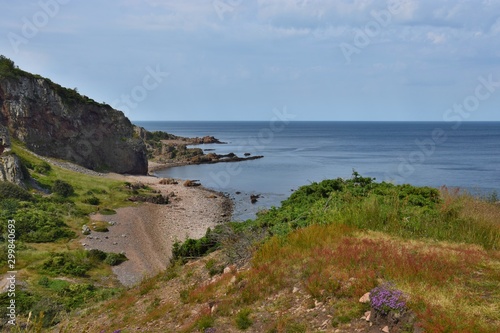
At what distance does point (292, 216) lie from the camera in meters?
15.1

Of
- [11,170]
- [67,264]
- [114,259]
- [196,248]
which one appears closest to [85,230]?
[114,259]

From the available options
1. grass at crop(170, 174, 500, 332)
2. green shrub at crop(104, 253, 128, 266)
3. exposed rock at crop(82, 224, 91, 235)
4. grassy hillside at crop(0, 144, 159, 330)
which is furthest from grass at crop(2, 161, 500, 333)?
exposed rock at crop(82, 224, 91, 235)

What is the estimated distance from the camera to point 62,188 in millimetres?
44875

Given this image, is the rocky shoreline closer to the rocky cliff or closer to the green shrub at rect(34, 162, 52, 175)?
the rocky cliff

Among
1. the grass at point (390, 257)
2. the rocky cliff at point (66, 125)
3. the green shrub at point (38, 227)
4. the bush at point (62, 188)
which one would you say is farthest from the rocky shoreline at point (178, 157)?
the grass at point (390, 257)

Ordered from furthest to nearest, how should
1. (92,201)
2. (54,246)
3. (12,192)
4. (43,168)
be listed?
(43,168)
(92,201)
(12,192)
(54,246)

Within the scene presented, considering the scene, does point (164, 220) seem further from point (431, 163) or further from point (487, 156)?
point (487, 156)

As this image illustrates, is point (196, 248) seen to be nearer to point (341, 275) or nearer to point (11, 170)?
point (341, 275)

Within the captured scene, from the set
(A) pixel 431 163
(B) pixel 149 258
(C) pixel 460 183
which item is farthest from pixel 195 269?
(A) pixel 431 163

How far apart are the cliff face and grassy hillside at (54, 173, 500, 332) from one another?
5431cm

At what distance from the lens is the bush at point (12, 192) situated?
120ft

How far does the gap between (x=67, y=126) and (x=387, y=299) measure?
2651 inches

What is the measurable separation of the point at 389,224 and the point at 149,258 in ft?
72.3

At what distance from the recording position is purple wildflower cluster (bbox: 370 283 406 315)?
7758 millimetres
